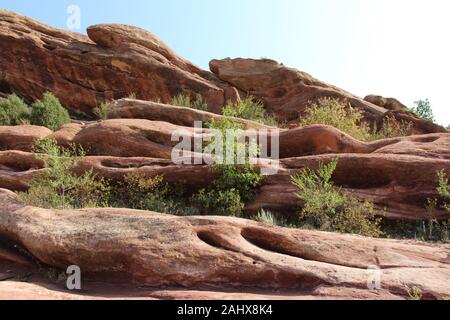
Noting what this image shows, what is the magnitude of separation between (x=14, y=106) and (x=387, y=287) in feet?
58.1

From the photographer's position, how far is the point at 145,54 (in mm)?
20938

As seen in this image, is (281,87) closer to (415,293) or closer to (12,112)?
(12,112)

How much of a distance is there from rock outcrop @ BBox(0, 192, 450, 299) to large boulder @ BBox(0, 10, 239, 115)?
557 inches

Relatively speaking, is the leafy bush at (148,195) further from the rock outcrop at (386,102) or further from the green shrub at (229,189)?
the rock outcrop at (386,102)

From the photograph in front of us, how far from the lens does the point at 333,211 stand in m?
8.44

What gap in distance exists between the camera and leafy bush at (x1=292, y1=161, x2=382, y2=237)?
843 centimetres

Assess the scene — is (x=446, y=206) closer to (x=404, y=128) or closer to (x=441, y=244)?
(x=441, y=244)

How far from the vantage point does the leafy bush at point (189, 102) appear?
59.5 ft

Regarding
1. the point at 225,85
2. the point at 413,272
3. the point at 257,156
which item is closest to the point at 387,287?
the point at 413,272

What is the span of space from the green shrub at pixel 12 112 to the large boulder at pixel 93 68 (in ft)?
9.00

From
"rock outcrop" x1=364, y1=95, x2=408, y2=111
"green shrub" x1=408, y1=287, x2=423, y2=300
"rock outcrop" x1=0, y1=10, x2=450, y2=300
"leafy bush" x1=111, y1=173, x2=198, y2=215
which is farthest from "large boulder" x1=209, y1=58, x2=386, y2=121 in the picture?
"green shrub" x1=408, y1=287, x2=423, y2=300

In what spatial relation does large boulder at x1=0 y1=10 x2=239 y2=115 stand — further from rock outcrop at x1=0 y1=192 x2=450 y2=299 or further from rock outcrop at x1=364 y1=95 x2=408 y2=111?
rock outcrop at x1=0 y1=192 x2=450 y2=299

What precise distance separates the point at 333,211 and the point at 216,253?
3315mm

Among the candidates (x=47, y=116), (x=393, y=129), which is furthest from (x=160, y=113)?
(x=393, y=129)
